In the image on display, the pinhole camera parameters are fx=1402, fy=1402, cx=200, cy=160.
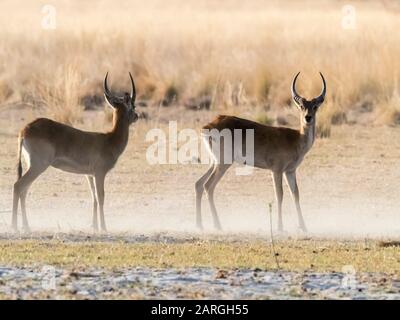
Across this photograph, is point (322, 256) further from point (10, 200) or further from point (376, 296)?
point (10, 200)

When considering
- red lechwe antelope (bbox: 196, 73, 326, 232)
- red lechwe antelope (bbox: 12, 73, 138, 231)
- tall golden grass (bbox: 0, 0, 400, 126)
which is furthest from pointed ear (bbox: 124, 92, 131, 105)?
tall golden grass (bbox: 0, 0, 400, 126)

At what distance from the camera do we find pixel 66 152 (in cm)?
1688

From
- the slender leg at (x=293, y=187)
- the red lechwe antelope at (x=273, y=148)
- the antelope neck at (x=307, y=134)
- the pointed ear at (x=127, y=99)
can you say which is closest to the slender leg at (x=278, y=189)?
the red lechwe antelope at (x=273, y=148)

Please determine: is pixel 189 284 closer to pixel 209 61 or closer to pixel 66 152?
pixel 66 152

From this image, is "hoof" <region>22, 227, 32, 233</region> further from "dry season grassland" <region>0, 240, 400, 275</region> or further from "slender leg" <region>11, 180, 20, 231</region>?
"dry season grassland" <region>0, 240, 400, 275</region>

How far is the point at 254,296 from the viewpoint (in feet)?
37.2

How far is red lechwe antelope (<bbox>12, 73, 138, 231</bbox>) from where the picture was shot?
16.6m

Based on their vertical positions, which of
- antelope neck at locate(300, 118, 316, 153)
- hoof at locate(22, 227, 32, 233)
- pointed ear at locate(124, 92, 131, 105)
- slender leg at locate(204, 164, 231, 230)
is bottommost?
hoof at locate(22, 227, 32, 233)

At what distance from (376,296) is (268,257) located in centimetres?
247

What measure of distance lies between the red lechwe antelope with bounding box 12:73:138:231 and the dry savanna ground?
19.6 inches

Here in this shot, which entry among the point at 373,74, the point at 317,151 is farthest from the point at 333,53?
the point at 317,151

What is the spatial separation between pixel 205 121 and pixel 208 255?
1225 centimetres

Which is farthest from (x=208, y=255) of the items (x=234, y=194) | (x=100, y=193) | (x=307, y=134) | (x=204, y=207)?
(x=234, y=194)
